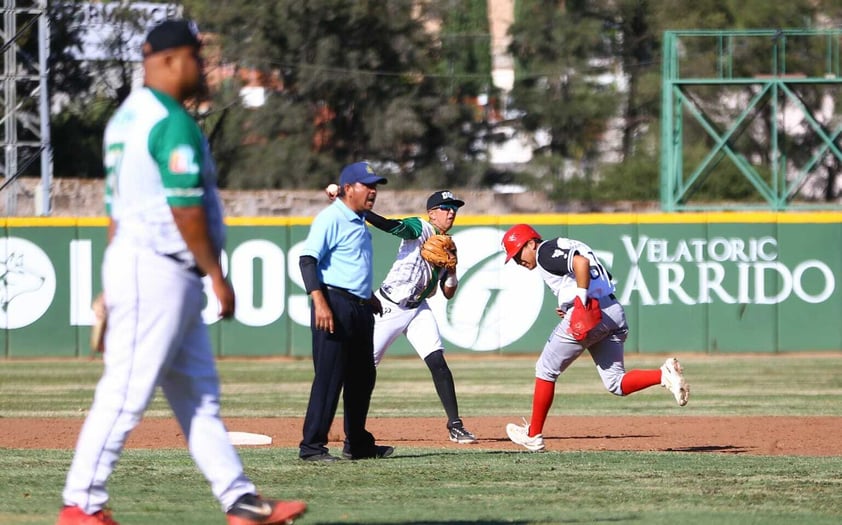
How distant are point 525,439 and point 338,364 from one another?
189cm

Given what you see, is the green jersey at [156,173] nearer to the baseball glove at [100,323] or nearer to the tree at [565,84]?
the baseball glove at [100,323]

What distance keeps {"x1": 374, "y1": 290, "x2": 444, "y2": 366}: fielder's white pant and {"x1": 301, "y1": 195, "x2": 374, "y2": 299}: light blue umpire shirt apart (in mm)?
1876

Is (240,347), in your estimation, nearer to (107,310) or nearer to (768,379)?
(768,379)

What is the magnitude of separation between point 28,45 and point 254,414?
17423 millimetres

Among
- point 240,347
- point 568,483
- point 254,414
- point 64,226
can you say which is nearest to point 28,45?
point 64,226

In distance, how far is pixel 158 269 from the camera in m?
4.66

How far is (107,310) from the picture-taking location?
4738 millimetres

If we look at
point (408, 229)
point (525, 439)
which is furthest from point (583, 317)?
point (408, 229)

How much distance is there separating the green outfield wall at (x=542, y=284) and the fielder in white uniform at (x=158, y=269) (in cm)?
1374

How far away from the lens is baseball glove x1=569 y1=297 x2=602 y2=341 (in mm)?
8789

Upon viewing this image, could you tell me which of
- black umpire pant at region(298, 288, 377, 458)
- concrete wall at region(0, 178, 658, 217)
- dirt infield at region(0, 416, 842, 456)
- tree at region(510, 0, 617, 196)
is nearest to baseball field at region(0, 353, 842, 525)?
dirt infield at region(0, 416, 842, 456)

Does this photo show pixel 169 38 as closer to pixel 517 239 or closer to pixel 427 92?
pixel 517 239

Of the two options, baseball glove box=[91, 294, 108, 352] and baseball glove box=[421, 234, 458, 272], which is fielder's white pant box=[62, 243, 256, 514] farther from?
baseball glove box=[421, 234, 458, 272]

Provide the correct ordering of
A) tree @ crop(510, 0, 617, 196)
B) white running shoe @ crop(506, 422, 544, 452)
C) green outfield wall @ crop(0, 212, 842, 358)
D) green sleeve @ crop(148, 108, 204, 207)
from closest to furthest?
green sleeve @ crop(148, 108, 204, 207)
white running shoe @ crop(506, 422, 544, 452)
green outfield wall @ crop(0, 212, 842, 358)
tree @ crop(510, 0, 617, 196)
